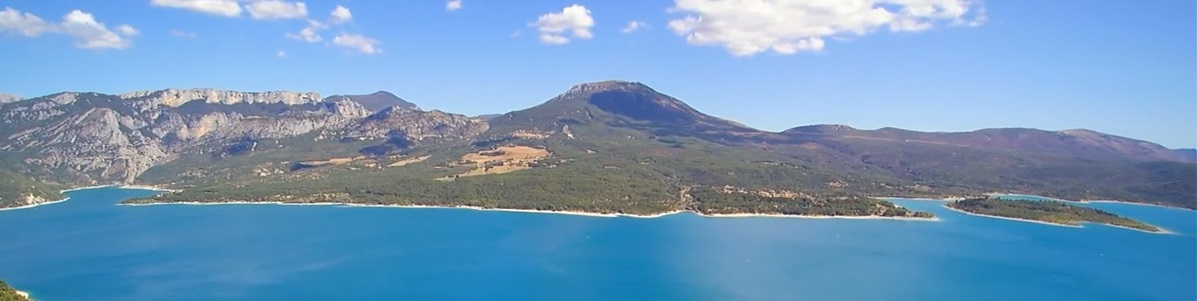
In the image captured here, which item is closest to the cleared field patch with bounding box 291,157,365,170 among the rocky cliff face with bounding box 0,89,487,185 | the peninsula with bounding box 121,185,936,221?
the rocky cliff face with bounding box 0,89,487,185

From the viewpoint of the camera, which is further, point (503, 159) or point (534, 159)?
point (503, 159)

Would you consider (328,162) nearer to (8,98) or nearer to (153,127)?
(153,127)

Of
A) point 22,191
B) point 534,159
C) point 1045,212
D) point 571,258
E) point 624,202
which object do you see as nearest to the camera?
point 571,258

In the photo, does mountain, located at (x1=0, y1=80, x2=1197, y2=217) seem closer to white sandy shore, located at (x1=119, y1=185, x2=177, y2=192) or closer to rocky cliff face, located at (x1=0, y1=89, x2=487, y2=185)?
rocky cliff face, located at (x1=0, y1=89, x2=487, y2=185)

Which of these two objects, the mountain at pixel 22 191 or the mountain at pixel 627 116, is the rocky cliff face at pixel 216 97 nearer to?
the mountain at pixel 627 116

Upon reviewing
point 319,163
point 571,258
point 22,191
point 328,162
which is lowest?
point 571,258

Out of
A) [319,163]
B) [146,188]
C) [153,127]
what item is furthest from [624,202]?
[153,127]

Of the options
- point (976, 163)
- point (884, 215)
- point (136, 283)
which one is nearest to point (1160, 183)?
point (976, 163)
